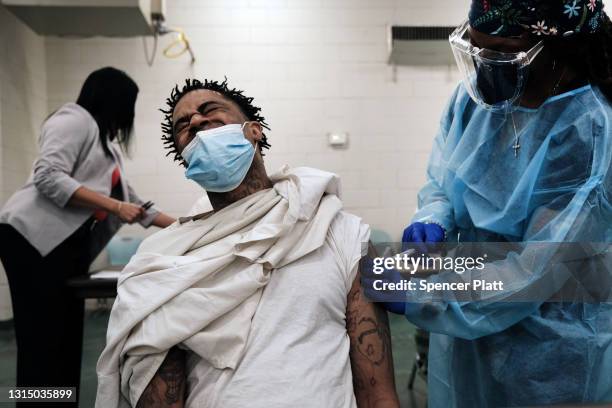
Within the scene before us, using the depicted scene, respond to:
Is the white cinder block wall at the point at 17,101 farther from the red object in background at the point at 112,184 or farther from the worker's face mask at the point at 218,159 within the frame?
the worker's face mask at the point at 218,159

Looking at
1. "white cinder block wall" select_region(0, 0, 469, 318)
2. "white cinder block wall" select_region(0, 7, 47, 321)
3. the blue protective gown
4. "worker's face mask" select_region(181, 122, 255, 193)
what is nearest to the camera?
the blue protective gown

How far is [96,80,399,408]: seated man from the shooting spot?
1016 millimetres

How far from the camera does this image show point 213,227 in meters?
1.21

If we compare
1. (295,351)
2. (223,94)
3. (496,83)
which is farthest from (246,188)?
(496,83)

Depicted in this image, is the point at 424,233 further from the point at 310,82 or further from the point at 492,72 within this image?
the point at 310,82

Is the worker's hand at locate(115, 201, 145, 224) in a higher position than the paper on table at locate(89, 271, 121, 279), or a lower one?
A: higher

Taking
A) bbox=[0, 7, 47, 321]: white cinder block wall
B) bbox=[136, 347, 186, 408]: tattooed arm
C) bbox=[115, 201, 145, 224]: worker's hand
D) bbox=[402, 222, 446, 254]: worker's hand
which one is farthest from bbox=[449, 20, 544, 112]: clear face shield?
bbox=[0, 7, 47, 321]: white cinder block wall

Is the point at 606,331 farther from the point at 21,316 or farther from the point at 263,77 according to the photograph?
the point at 263,77

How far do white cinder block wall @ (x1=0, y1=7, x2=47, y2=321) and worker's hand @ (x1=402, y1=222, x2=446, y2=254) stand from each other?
3.17 m

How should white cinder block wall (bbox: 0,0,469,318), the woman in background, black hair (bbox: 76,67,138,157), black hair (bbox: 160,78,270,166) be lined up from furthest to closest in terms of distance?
white cinder block wall (bbox: 0,0,469,318) < black hair (bbox: 76,67,138,157) < the woman in background < black hair (bbox: 160,78,270,166)

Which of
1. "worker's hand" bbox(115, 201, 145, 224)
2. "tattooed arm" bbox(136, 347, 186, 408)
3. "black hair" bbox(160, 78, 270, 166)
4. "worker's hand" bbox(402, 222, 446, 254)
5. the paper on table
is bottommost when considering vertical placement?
the paper on table

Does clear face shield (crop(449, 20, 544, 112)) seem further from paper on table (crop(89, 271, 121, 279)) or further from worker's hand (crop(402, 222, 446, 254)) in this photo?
paper on table (crop(89, 271, 121, 279))

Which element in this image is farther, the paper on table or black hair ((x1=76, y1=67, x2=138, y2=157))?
black hair ((x1=76, y1=67, x2=138, y2=157))

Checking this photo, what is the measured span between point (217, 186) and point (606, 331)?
90 centimetres
